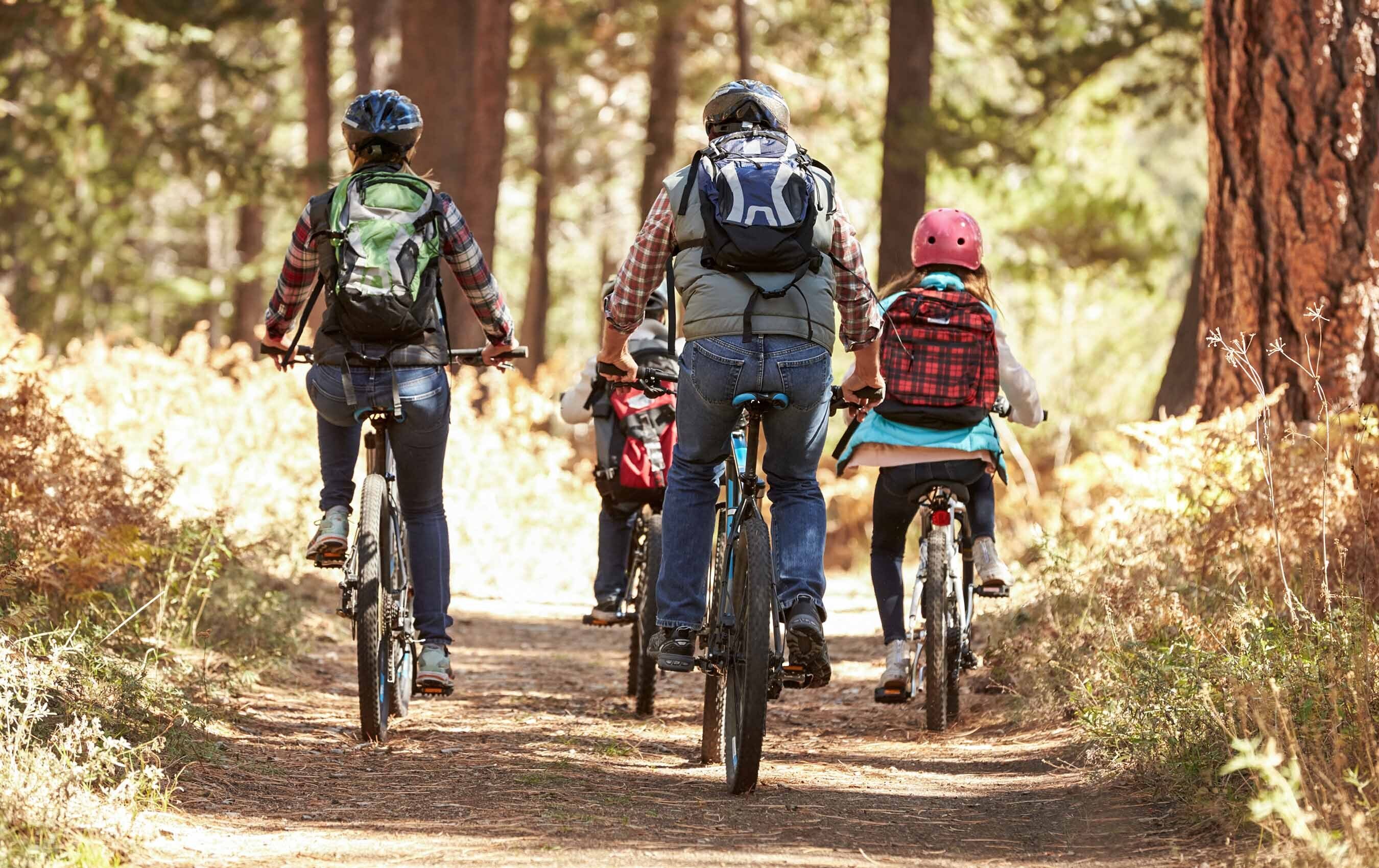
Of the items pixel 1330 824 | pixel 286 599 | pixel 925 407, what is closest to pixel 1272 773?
pixel 1330 824

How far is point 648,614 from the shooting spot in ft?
23.0

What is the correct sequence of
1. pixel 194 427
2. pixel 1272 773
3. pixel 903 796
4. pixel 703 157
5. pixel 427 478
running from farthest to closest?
pixel 194 427 → pixel 427 478 → pixel 903 796 → pixel 703 157 → pixel 1272 773

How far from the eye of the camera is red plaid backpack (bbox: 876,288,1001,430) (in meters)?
6.71

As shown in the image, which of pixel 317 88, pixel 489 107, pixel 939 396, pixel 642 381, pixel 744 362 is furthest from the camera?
pixel 317 88

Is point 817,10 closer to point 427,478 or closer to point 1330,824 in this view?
point 427,478

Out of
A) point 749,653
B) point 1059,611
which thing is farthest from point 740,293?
point 1059,611

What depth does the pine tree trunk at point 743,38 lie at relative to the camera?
22.7 m

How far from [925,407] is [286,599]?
3812 mm

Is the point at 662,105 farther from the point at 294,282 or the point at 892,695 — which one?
the point at 294,282

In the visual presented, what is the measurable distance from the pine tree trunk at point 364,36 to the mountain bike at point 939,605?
654 inches

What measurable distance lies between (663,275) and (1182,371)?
25.8 feet

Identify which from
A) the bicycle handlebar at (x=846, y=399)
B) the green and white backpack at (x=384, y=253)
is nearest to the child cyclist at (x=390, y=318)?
the green and white backpack at (x=384, y=253)

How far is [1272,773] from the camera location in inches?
136

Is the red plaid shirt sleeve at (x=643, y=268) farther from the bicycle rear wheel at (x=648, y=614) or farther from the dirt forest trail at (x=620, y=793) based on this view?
the bicycle rear wheel at (x=648, y=614)
